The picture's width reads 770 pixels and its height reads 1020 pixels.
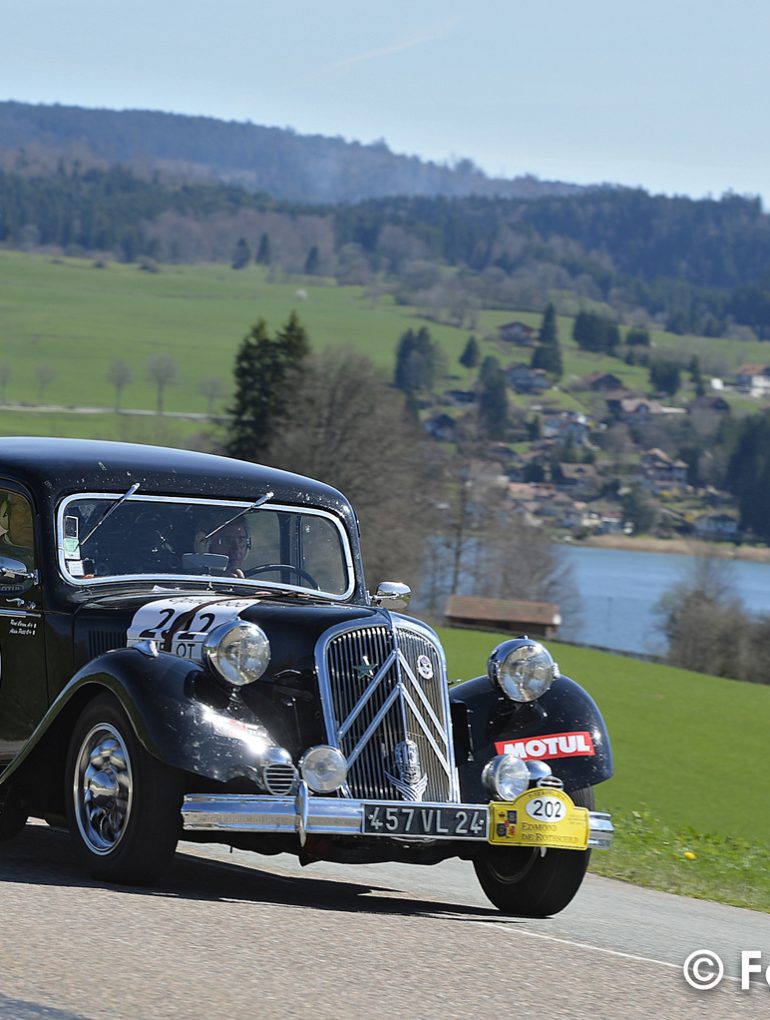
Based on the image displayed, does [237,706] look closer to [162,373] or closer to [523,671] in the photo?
[523,671]

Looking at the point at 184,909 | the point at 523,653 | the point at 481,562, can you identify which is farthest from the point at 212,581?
the point at 481,562

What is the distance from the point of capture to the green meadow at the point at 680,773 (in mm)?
11484

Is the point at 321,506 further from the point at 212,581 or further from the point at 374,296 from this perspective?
the point at 374,296

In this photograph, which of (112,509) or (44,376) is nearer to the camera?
(112,509)

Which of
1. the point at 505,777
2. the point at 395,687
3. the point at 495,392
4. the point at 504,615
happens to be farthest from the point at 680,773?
the point at 495,392

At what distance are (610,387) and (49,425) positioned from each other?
74619mm

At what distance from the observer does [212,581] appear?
27.0ft

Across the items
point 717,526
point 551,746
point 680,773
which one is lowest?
point 717,526

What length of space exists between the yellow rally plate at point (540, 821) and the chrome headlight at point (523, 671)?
2.35ft

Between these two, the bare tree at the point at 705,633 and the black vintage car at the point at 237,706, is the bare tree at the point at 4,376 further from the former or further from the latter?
the black vintage car at the point at 237,706

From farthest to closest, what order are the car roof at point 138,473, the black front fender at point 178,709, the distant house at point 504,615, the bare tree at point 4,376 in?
the bare tree at point 4,376 < the distant house at point 504,615 < the car roof at point 138,473 < the black front fender at point 178,709

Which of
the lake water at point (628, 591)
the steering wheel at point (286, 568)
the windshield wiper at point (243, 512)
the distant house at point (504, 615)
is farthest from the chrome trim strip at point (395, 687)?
the lake water at point (628, 591)

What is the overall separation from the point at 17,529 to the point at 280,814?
2.63 meters

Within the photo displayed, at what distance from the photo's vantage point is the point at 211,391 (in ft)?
422
